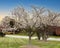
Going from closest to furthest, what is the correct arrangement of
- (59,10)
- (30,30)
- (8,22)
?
1. (30,30)
2. (8,22)
3. (59,10)

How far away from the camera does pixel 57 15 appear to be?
886 cm

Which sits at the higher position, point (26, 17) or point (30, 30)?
point (26, 17)

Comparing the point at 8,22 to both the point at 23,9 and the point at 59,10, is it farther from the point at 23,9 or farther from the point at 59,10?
the point at 59,10

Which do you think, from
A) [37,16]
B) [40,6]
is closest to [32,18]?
[37,16]

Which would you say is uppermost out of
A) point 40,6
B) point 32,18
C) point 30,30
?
point 40,6

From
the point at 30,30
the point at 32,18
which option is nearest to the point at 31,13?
the point at 32,18

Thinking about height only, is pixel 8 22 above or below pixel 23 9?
below

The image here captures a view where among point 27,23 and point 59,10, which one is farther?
point 59,10

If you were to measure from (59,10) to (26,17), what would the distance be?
6.32ft

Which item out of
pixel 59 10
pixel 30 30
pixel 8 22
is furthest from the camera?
pixel 59 10

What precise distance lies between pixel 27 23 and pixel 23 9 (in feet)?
2.18

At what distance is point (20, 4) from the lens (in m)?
8.49

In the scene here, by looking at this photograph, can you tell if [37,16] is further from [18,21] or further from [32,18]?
[18,21]

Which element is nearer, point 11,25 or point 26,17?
point 26,17
